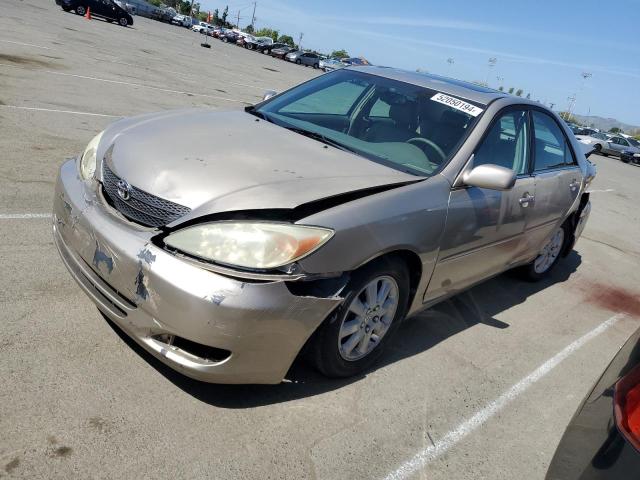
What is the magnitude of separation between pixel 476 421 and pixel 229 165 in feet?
6.46

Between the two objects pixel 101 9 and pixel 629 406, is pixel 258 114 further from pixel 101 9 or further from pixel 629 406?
pixel 101 9

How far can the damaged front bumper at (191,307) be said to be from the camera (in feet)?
7.87

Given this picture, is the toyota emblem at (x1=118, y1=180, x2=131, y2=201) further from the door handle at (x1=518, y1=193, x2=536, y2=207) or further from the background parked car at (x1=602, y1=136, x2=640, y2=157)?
the background parked car at (x1=602, y1=136, x2=640, y2=157)

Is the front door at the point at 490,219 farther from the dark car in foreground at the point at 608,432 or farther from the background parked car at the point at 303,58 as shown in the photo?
the background parked car at the point at 303,58

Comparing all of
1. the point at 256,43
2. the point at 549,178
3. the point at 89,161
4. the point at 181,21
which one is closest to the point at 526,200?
the point at 549,178

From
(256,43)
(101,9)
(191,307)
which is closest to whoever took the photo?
(191,307)

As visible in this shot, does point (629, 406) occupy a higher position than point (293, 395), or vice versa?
point (629, 406)

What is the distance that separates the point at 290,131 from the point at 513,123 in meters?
1.70

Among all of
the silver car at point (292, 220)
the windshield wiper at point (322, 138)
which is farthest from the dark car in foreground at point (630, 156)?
the windshield wiper at point (322, 138)

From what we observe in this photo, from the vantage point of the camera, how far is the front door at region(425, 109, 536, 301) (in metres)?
3.42

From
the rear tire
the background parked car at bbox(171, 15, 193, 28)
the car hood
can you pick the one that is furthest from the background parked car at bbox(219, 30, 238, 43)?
the car hood

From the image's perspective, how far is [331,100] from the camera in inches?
172

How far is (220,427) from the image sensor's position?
8.57 feet

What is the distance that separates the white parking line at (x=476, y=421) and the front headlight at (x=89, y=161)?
223 centimetres
